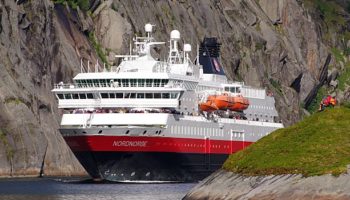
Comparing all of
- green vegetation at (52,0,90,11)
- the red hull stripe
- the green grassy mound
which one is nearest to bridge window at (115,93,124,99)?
the red hull stripe

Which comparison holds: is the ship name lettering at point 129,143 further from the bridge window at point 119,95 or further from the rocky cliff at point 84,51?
the rocky cliff at point 84,51

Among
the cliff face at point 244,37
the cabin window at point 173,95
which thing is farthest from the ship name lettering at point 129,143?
the cliff face at point 244,37

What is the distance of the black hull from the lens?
105375 millimetres

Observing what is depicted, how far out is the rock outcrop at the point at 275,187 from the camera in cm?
5809

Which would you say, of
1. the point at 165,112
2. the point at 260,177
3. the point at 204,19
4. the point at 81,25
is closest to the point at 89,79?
the point at 165,112

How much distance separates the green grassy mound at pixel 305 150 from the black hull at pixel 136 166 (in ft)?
121

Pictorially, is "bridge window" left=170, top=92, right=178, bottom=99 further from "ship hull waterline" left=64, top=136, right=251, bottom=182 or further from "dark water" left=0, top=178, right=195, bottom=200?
"dark water" left=0, top=178, right=195, bottom=200

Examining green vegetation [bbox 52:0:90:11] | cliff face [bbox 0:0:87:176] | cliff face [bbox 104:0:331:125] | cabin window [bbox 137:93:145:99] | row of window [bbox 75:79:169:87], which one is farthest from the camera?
cliff face [bbox 104:0:331:125]

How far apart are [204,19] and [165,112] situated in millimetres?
68034

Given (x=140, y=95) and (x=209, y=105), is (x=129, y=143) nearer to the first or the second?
(x=140, y=95)

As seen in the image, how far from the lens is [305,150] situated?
6362 cm

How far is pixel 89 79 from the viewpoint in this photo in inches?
4301

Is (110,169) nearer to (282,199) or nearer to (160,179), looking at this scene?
(160,179)

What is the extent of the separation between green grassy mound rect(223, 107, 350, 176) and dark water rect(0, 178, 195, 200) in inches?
636
